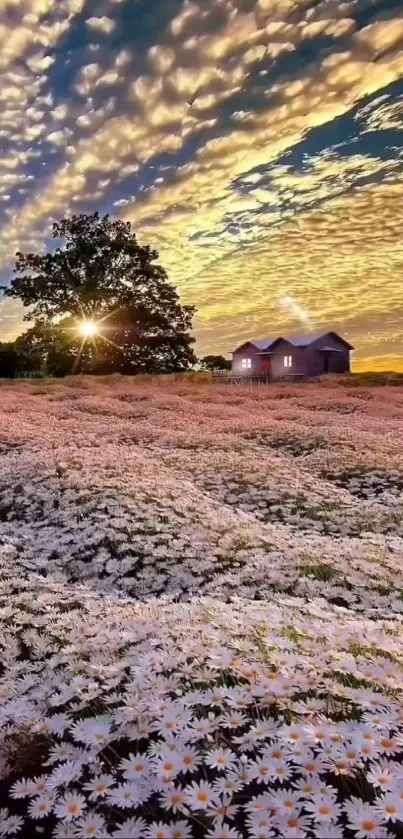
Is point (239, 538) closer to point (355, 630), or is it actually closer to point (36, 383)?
point (355, 630)

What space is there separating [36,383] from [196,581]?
34.1m

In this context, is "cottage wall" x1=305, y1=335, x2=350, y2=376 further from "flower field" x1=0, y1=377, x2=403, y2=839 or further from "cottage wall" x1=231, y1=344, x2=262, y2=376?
"flower field" x1=0, y1=377, x2=403, y2=839

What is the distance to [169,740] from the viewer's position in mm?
2695

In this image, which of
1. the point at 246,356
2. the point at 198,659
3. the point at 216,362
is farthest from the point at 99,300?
the point at 198,659

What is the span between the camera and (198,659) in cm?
349

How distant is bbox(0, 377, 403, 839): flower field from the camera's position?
2467 mm

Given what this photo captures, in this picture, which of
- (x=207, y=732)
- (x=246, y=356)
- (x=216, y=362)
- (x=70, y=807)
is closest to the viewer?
(x=70, y=807)

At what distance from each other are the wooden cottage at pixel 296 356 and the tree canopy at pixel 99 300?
13.1 metres

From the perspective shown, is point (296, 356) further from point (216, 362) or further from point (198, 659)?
point (198, 659)

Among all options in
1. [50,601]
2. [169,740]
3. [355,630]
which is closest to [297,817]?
[169,740]

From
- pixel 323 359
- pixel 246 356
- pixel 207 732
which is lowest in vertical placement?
pixel 207 732

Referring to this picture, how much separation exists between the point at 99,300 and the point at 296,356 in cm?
2384

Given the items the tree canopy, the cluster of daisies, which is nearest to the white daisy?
the cluster of daisies

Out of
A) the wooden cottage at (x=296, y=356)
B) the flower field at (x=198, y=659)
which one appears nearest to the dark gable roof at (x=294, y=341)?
the wooden cottage at (x=296, y=356)
